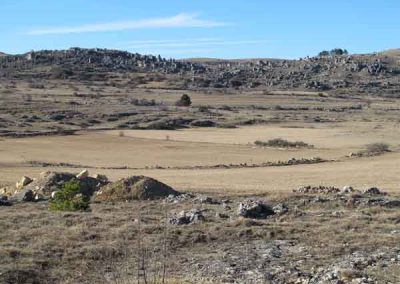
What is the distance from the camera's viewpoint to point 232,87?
170 meters

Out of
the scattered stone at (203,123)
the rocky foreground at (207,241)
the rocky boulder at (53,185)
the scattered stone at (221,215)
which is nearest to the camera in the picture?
the rocky foreground at (207,241)

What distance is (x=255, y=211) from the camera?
1923cm

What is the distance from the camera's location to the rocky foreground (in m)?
13.2

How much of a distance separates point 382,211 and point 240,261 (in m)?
7.05

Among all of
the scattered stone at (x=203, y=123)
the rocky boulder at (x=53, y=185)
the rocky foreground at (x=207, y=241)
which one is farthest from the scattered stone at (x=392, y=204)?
the scattered stone at (x=203, y=123)

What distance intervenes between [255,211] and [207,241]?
337 cm

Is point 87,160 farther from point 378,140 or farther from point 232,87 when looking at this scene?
point 232,87

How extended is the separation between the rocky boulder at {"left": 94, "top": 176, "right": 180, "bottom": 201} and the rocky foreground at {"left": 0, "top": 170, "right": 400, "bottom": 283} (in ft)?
2.01

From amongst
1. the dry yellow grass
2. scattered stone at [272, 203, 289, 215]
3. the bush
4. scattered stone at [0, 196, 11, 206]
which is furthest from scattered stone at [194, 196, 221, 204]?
the bush

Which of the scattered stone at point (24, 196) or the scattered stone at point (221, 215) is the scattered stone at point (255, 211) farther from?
the scattered stone at point (24, 196)

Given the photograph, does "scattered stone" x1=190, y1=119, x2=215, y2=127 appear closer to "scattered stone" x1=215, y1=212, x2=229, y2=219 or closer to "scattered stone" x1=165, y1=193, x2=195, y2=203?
"scattered stone" x1=165, y1=193, x2=195, y2=203

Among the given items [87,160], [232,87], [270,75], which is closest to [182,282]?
[87,160]

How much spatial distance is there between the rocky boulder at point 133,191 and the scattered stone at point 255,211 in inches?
192

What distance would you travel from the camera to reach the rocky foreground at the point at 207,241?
13195 millimetres
